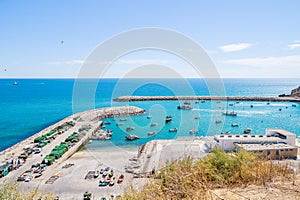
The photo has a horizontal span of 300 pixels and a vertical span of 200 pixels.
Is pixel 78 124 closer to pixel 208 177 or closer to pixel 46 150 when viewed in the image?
pixel 46 150

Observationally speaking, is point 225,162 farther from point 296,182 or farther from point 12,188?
point 12,188

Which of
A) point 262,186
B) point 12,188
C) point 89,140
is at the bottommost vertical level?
point 89,140

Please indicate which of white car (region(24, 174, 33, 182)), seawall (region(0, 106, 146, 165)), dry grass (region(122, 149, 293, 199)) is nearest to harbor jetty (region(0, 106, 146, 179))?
seawall (region(0, 106, 146, 165))

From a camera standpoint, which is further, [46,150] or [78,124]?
[78,124]

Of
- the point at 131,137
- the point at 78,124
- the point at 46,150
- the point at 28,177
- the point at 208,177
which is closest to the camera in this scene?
the point at 208,177

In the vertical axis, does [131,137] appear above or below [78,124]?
below

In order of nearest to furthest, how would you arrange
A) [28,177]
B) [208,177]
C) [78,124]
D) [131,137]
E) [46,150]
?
1. [208,177]
2. [28,177]
3. [46,150]
4. [131,137]
5. [78,124]

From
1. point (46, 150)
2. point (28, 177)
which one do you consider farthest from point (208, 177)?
point (46, 150)

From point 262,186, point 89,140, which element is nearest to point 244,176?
point 262,186

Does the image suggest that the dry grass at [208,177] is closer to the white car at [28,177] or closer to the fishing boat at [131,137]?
the white car at [28,177]
